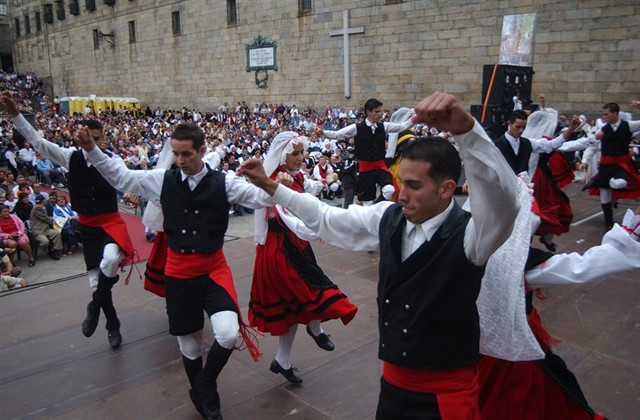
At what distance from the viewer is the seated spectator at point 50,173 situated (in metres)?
13.1

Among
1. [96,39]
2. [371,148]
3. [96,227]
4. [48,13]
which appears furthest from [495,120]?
[48,13]

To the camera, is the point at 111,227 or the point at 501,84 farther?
the point at 501,84

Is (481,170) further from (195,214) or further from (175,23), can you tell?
(175,23)

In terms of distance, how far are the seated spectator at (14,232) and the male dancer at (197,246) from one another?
17.5ft

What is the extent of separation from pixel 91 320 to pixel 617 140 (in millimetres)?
7130

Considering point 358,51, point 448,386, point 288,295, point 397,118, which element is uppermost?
point 358,51

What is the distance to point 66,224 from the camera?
842 centimetres

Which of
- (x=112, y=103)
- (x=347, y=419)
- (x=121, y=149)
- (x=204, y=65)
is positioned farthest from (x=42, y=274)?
(x=112, y=103)

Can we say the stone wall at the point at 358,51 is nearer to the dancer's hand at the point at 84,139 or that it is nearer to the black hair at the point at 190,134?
the black hair at the point at 190,134

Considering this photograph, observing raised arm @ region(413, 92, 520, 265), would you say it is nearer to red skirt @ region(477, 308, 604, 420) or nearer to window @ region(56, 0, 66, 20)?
red skirt @ region(477, 308, 604, 420)

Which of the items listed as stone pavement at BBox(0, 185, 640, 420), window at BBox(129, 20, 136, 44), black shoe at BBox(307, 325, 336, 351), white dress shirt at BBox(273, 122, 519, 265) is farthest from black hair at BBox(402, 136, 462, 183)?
window at BBox(129, 20, 136, 44)

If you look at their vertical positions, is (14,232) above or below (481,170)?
below

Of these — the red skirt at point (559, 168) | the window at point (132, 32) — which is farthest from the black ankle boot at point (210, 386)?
the window at point (132, 32)

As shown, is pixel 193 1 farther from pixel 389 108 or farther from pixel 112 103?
pixel 389 108
